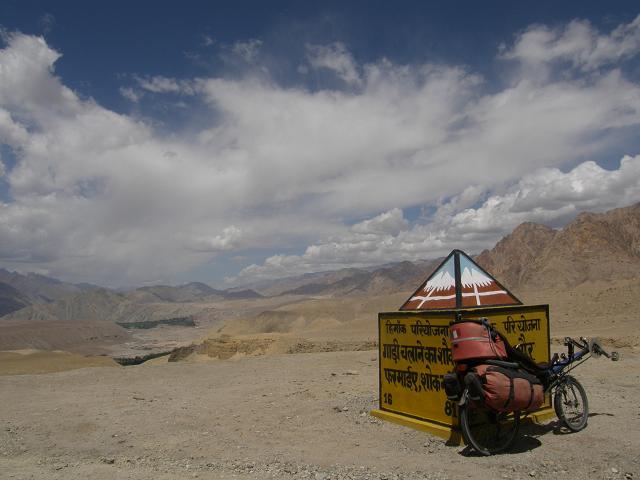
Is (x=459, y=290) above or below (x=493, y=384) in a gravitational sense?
above

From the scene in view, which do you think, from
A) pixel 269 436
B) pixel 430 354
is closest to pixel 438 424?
pixel 430 354

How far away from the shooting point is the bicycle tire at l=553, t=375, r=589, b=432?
23.0 feet

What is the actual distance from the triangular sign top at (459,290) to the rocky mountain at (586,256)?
7017cm

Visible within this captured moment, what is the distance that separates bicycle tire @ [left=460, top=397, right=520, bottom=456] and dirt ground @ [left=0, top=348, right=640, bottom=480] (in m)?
0.20

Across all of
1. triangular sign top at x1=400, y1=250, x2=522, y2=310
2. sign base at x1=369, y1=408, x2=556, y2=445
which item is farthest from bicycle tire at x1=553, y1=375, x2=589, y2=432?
triangular sign top at x1=400, y1=250, x2=522, y2=310

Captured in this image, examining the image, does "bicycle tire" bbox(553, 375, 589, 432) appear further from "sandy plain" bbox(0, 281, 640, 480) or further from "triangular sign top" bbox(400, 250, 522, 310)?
"triangular sign top" bbox(400, 250, 522, 310)

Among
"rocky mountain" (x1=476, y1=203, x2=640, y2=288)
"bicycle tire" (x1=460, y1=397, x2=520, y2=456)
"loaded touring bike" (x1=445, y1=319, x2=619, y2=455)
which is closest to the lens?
"loaded touring bike" (x1=445, y1=319, x2=619, y2=455)

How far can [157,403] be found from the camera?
1177 cm

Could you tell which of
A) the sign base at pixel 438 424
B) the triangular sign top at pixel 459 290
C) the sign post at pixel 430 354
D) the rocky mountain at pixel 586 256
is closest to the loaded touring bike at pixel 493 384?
the sign base at pixel 438 424

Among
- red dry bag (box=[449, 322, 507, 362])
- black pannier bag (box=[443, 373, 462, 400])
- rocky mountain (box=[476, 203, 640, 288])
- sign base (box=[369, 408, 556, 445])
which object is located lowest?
sign base (box=[369, 408, 556, 445])

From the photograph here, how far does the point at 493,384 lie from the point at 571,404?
86.1 inches

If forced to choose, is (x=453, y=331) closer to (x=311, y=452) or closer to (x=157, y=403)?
(x=311, y=452)

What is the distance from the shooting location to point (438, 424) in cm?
743

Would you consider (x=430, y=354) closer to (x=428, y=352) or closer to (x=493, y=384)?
(x=428, y=352)
